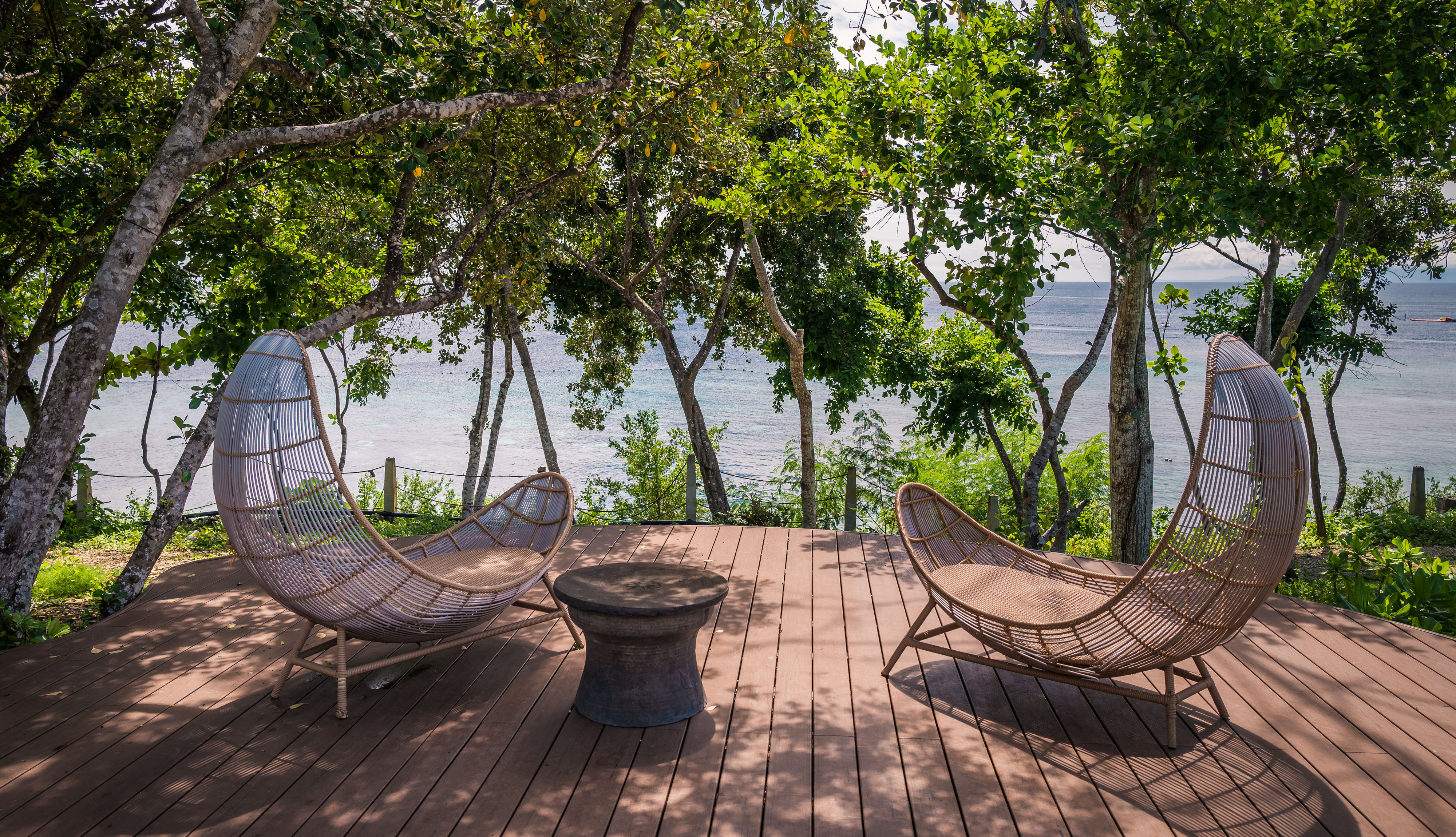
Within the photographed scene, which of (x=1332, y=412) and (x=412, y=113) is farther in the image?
(x=1332, y=412)

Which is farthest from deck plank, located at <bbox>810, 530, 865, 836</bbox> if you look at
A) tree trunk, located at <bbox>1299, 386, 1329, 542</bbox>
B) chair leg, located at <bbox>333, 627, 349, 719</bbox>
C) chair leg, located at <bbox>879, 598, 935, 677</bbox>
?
tree trunk, located at <bbox>1299, 386, 1329, 542</bbox>

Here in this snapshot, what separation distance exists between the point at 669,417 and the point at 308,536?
108ft

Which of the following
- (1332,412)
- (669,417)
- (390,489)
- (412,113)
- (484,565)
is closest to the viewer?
(484,565)

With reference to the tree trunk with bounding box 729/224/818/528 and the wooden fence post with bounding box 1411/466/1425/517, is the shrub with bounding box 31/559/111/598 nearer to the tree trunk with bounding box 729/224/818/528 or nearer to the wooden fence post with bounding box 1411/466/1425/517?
the tree trunk with bounding box 729/224/818/528

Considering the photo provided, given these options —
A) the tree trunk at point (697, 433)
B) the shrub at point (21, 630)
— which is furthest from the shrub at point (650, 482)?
the shrub at point (21, 630)

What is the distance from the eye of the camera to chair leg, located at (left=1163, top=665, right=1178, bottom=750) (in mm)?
2748

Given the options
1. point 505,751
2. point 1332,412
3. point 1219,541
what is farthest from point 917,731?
point 1332,412

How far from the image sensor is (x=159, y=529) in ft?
13.9

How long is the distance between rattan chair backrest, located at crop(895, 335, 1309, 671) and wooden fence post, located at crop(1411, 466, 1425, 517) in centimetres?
954

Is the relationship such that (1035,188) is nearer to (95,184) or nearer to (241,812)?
(241,812)

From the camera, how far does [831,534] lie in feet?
18.4

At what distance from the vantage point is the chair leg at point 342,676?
9.54 feet

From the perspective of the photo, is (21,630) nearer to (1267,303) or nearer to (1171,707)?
(1171,707)

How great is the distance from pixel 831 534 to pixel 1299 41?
382cm
